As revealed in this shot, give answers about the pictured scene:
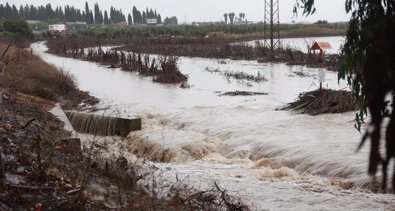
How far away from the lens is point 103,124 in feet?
43.8

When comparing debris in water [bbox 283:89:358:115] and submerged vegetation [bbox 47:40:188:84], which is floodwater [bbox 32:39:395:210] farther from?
submerged vegetation [bbox 47:40:188:84]

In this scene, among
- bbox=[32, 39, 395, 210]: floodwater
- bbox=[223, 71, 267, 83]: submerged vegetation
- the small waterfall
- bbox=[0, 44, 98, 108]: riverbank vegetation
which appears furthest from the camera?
bbox=[223, 71, 267, 83]: submerged vegetation

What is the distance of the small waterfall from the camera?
13.0 metres

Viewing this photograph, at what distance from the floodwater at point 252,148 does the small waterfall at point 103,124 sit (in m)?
0.35

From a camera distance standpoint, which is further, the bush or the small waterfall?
the bush

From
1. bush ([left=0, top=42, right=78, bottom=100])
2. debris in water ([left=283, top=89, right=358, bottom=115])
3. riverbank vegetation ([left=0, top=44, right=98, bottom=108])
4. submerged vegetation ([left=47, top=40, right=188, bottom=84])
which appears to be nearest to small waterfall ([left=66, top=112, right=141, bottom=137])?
riverbank vegetation ([left=0, top=44, right=98, bottom=108])

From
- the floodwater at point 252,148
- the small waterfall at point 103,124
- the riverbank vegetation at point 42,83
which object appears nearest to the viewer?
the floodwater at point 252,148

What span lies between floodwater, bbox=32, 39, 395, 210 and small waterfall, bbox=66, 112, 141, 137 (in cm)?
35

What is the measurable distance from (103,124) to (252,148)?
170 inches

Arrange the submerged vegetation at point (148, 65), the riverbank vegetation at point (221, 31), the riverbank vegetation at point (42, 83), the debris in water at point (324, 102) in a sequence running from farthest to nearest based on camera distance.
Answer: the riverbank vegetation at point (221, 31) < the submerged vegetation at point (148, 65) < the riverbank vegetation at point (42, 83) < the debris in water at point (324, 102)

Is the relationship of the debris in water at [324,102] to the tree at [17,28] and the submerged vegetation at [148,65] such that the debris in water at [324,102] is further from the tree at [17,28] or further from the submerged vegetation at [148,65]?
the tree at [17,28]

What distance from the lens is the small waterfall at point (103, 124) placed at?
13.0 meters

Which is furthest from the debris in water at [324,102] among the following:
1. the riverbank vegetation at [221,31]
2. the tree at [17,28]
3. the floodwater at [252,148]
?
the riverbank vegetation at [221,31]

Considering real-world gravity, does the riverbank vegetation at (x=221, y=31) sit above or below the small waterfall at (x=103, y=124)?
above
